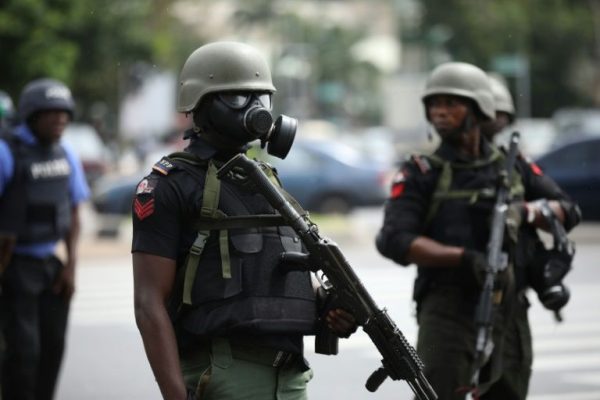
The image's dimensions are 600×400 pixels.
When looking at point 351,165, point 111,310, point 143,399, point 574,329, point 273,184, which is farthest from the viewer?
point 351,165

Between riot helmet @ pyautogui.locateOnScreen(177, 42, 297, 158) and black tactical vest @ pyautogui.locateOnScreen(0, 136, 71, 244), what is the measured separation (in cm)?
295

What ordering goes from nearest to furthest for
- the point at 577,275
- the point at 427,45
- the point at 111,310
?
the point at 111,310
the point at 577,275
the point at 427,45

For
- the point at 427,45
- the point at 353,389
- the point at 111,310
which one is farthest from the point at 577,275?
the point at 427,45

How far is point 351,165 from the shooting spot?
68.6 ft

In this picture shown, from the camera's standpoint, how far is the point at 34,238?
263 inches

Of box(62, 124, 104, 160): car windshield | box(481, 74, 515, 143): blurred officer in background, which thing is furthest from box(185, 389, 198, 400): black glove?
box(62, 124, 104, 160): car windshield

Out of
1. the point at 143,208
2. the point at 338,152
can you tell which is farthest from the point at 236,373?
the point at 338,152

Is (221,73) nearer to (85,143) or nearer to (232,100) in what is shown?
(232,100)

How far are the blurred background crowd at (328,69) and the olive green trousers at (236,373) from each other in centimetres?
113

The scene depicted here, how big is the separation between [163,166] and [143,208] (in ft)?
0.47

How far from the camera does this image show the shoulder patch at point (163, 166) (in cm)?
378

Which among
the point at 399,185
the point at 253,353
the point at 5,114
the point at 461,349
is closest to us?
the point at 253,353

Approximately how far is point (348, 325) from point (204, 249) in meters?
0.46

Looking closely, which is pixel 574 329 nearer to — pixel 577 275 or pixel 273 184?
pixel 577 275
